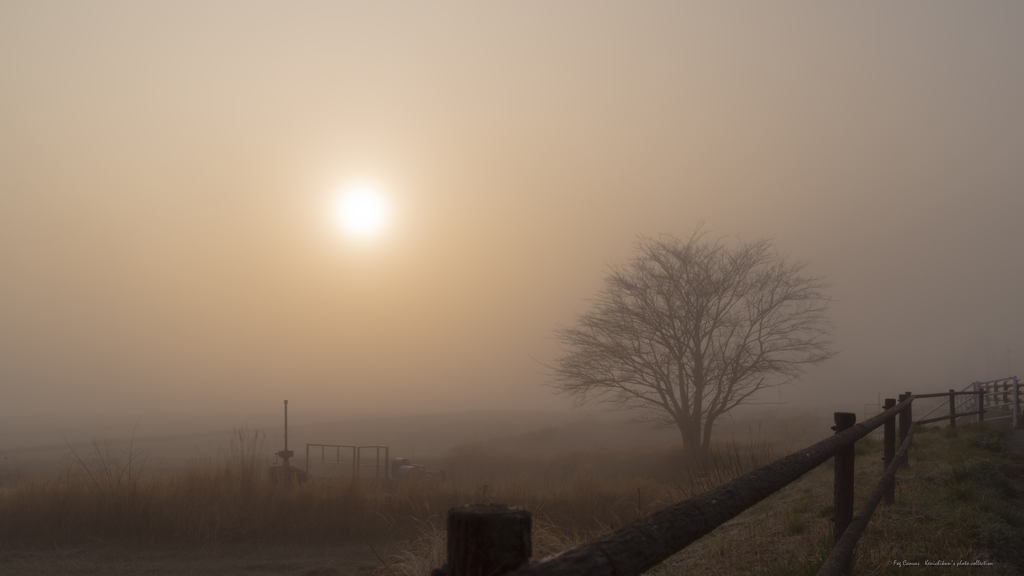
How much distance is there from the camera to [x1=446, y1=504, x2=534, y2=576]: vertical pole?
3.22 feet

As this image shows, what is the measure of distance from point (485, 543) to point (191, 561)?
9798mm

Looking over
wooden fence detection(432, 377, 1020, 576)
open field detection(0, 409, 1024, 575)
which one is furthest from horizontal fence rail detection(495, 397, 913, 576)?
open field detection(0, 409, 1024, 575)

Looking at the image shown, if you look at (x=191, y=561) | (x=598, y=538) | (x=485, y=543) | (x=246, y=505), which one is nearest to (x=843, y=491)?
(x=598, y=538)

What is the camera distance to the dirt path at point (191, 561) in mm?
8344

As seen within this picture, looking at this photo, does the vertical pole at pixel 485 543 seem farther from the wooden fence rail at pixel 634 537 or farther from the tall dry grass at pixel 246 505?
the tall dry grass at pixel 246 505

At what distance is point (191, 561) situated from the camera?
29.0ft

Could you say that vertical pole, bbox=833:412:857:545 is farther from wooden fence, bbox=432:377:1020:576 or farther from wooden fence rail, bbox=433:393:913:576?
wooden fence, bbox=432:377:1020:576

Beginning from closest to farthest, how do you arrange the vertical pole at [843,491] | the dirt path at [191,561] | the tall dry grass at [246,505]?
the vertical pole at [843,491]
the dirt path at [191,561]
the tall dry grass at [246,505]

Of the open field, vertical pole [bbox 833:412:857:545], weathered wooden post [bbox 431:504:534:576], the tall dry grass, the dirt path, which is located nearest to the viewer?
weathered wooden post [bbox 431:504:534:576]

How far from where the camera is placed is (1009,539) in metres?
5.04

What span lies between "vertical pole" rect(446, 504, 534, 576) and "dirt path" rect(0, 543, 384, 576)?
7917 millimetres

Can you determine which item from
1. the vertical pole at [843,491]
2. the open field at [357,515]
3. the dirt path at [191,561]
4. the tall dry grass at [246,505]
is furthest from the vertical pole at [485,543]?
A: the tall dry grass at [246,505]

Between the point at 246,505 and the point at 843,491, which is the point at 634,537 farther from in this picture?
the point at 246,505

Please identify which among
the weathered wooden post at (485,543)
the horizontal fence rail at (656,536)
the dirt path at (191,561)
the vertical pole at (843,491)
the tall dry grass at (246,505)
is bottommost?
the dirt path at (191,561)
